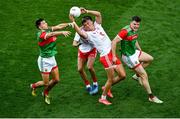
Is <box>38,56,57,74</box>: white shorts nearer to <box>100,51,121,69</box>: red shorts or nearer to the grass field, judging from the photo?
the grass field

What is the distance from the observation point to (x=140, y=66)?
36.7 ft

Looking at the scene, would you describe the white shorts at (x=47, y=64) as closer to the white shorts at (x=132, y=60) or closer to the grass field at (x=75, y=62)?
the grass field at (x=75, y=62)

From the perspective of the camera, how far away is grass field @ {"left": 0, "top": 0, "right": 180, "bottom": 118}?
11.0 meters

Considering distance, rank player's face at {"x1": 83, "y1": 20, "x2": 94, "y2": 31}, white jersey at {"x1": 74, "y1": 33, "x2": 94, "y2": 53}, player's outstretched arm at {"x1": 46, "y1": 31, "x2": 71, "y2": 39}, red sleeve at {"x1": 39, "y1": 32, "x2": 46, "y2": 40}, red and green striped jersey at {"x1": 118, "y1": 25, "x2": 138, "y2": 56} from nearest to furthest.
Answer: player's outstretched arm at {"x1": 46, "y1": 31, "x2": 71, "y2": 39}
red sleeve at {"x1": 39, "y1": 32, "x2": 46, "y2": 40}
red and green striped jersey at {"x1": 118, "y1": 25, "x2": 138, "y2": 56}
player's face at {"x1": 83, "y1": 20, "x2": 94, "y2": 31}
white jersey at {"x1": 74, "y1": 33, "x2": 94, "y2": 53}

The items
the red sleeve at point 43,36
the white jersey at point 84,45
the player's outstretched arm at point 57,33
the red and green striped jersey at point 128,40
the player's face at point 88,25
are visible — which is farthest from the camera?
the white jersey at point 84,45

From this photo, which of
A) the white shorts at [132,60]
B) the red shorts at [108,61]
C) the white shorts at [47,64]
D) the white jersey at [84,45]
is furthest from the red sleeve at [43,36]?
the white shorts at [132,60]

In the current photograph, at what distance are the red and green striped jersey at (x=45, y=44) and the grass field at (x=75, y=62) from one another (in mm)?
1205

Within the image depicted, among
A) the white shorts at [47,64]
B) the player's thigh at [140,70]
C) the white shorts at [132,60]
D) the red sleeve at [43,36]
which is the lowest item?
the player's thigh at [140,70]

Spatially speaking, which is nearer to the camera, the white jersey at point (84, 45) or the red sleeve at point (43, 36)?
the red sleeve at point (43, 36)

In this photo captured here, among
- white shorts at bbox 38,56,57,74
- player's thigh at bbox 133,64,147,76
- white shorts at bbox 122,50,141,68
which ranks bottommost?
player's thigh at bbox 133,64,147,76

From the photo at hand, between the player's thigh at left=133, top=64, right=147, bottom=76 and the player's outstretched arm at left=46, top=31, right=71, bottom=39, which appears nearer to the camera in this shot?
the player's outstretched arm at left=46, top=31, right=71, bottom=39

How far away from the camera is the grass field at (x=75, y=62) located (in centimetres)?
1104

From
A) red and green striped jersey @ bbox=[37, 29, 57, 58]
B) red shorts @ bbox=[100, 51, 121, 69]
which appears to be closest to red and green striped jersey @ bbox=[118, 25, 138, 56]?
red shorts @ bbox=[100, 51, 121, 69]

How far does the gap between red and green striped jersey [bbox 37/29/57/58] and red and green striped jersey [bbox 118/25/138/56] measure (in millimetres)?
1560
